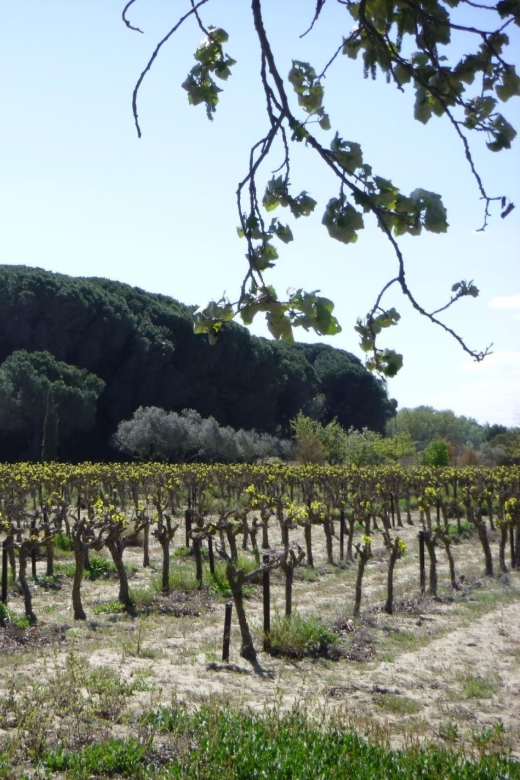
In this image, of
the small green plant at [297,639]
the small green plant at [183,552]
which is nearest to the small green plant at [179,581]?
the small green plant at [183,552]

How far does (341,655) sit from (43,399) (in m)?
28.3

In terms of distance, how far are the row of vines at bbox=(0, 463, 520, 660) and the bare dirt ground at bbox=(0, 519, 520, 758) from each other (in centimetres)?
50

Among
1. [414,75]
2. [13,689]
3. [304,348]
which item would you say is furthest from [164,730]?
[304,348]

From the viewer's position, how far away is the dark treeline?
39.9 m

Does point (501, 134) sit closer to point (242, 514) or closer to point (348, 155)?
point (348, 155)

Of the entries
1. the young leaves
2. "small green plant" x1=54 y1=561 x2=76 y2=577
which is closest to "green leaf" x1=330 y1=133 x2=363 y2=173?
the young leaves

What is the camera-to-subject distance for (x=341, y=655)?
29.8 feet

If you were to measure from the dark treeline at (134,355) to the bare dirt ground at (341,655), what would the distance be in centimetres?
2582

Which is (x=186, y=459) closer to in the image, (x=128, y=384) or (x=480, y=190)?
(x=128, y=384)

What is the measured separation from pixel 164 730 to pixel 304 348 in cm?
5454

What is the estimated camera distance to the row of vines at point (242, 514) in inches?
477

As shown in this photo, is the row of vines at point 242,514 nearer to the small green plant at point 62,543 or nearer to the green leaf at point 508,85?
the small green plant at point 62,543

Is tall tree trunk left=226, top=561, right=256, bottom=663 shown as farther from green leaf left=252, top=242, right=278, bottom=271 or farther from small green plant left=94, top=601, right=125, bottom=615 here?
green leaf left=252, top=242, right=278, bottom=271

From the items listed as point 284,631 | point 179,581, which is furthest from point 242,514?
point 284,631
